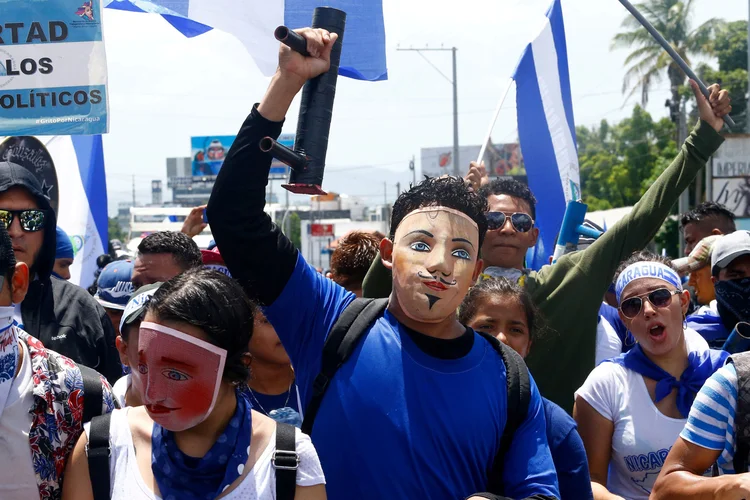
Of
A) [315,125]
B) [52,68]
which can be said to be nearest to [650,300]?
[315,125]

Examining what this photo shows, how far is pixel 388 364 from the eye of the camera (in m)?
2.42

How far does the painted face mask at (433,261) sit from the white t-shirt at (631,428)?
994 millimetres

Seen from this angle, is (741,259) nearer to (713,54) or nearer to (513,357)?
(513,357)

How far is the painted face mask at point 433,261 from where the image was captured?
2512 millimetres

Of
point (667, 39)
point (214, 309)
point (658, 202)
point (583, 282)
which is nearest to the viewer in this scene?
point (214, 309)

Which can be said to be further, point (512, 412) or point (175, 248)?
point (175, 248)

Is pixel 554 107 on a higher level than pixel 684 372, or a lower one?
higher

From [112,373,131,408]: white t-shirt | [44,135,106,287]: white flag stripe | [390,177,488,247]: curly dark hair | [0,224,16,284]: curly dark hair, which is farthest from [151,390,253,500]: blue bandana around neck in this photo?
[44,135,106,287]: white flag stripe

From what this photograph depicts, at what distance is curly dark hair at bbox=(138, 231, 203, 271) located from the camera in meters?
4.50

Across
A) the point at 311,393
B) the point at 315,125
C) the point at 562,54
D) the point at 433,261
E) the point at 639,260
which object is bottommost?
the point at 311,393

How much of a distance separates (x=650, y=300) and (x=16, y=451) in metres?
2.28

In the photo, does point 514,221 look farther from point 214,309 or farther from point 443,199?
point 214,309

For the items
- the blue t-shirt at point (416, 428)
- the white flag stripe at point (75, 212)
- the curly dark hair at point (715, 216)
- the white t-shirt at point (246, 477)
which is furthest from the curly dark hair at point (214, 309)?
the white flag stripe at point (75, 212)

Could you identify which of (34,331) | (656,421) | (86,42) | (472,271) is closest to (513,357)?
(472,271)
